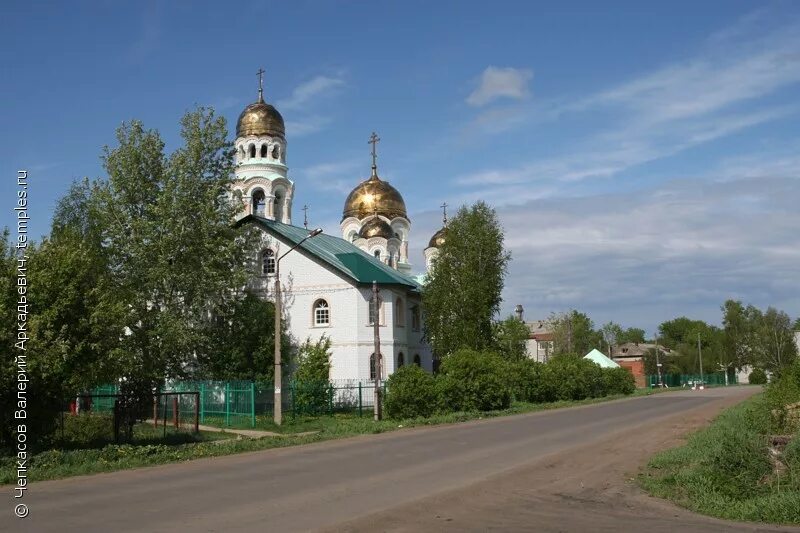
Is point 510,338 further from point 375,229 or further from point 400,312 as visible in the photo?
point 375,229

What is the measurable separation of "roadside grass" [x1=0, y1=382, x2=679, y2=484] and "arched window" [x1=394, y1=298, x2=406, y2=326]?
1323 centimetres

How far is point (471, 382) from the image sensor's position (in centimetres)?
3194

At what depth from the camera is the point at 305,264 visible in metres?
40.0

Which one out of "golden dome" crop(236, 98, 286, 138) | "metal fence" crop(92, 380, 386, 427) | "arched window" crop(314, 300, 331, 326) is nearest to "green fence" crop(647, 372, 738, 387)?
"arched window" crop(314, 300, 331, 326)

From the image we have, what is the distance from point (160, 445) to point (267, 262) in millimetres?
23407

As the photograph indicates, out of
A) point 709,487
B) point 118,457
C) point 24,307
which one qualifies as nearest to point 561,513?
point 709,487

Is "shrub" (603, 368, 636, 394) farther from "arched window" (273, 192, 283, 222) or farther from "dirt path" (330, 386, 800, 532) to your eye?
"dirt path" (330, 386, 800, 532)

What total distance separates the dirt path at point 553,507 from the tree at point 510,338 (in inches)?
1289

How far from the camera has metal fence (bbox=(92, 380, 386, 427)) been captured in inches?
1019

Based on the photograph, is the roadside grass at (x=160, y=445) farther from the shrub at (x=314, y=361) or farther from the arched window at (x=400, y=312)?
the arched window at (x=400, y=312)

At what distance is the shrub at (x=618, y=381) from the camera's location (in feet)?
174

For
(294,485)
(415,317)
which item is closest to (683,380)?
(415,317)

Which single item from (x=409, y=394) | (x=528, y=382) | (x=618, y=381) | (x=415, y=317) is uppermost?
(x=415, y=317)

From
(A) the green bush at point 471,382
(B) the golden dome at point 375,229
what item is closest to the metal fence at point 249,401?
(A) the green bush at point 471,382
